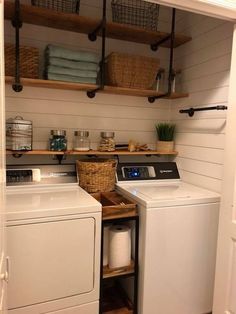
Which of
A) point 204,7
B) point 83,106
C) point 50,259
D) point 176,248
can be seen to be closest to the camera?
point 204,7

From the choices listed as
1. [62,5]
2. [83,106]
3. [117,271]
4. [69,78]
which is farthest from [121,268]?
[62,5]

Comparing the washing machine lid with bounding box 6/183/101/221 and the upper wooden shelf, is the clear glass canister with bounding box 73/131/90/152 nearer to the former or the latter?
the washing machine lid with bounding box 6/183/101/221

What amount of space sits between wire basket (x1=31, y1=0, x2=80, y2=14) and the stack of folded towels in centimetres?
32

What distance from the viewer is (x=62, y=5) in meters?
2.07

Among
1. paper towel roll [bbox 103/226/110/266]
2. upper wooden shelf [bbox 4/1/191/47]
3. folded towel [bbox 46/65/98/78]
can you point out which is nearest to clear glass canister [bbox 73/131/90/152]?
folded towel [bbox 46/65/98/78]

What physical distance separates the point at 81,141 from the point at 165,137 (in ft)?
2.72

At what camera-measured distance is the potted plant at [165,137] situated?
254 cm

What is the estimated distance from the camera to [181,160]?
8.38 ft

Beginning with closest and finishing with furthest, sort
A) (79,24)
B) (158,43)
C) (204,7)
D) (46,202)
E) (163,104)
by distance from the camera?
(204,7), (46,202), (79,24), (158,43), (163,104)

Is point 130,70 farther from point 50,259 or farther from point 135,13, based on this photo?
point 50,259

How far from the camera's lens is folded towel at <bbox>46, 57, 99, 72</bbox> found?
78.7 inches

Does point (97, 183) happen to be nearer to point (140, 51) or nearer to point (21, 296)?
point (21, 296)

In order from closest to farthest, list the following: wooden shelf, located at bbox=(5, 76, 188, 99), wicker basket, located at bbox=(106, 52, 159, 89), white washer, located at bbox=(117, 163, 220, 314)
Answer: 1. white washer, located at bbox=(117, 163, 220, 314)
2. wooden shelf, located at bbox=(5, 76, 188, 99)
3. wicker basket, located at bbox=(106, 52, 159, 89)

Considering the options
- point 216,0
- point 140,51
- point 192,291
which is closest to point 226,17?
point 216,0
